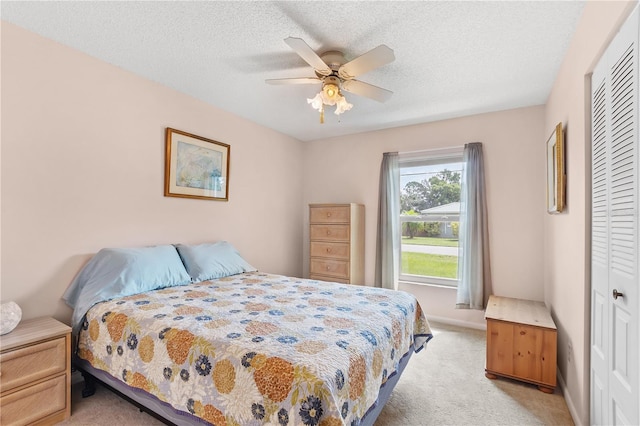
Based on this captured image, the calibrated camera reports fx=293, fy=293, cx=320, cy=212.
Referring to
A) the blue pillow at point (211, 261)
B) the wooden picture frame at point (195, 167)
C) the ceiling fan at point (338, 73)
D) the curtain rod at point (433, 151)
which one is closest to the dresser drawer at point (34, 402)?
the blue pillow at point (211, 261)

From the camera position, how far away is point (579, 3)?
5.50 feet

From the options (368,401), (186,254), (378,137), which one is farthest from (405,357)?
(378,137)

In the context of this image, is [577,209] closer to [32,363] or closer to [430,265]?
[430,265]

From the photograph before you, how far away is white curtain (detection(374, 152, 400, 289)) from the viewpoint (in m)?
3.96

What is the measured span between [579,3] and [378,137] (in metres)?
2.57

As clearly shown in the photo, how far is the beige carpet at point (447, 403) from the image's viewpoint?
190 cm

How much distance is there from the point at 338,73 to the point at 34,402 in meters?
2.83

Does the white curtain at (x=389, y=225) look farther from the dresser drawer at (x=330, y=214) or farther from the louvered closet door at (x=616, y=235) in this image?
the louvered closet door at (x=616, y=235)

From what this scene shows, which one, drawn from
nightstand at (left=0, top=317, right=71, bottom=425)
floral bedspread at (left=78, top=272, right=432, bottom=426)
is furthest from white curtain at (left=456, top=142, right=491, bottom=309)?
nightstand at (left=0, top=317, right=71, bottom=425)

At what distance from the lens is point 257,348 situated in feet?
4.46

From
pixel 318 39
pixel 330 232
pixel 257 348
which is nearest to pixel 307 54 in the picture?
pixel 318 39

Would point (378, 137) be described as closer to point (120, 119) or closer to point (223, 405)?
point (120, 119)

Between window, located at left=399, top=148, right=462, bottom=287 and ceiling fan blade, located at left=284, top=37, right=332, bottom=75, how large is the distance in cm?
222

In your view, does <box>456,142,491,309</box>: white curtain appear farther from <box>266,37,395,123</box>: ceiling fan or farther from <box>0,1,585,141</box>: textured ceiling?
<box>266,37,395,123</box>: ceiling fan
